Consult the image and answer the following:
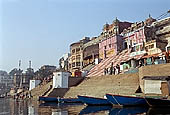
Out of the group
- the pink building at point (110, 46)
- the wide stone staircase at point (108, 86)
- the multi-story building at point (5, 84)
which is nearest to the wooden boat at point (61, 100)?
the wide stone staircase at point (108, 86)

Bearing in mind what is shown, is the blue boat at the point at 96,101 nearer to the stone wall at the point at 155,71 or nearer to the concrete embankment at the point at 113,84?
the concrete embankment at the point at 113,84

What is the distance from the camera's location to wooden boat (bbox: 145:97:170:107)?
1831 cm

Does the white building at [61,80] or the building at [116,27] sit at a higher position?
the building at [116,27]

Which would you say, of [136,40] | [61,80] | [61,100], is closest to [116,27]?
[136,40]

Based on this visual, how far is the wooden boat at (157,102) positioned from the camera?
721 inches

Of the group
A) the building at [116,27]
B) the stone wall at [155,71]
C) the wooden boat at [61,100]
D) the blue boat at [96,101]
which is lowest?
the wooden boat at [61,100]

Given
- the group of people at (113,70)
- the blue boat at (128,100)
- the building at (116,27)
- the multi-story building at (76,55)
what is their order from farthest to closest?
the multi-story building at (76,55) < the building at (116,27) < the group of people at (113,70) < the blue boat at (128,100)

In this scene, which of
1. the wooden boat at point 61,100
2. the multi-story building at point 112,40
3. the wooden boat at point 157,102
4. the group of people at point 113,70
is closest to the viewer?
the wooden boat at point 157,102

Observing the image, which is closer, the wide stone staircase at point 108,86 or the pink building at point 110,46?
the wide stone staircase at point 108,86

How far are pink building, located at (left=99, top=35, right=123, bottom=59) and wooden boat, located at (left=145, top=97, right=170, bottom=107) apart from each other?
2802 centimetres

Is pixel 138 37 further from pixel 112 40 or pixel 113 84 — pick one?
pixel 113 84

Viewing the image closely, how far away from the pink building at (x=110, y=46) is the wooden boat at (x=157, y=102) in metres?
28.0

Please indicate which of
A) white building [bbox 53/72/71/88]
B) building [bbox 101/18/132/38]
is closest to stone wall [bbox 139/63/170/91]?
white building [bbox 53/72/71/88]

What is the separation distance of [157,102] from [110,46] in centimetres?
3123
